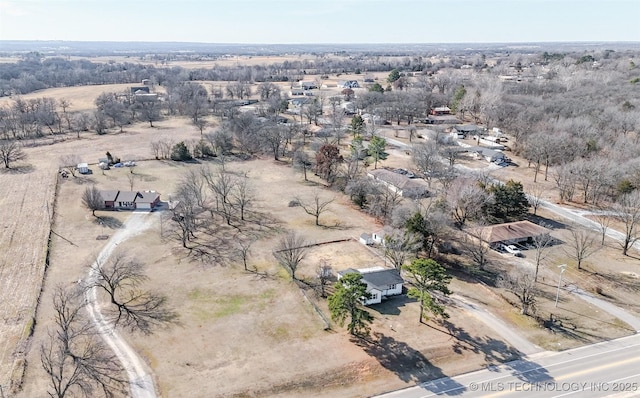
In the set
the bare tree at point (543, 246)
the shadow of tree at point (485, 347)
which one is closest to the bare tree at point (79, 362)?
the shadow of tree at point (485, 347)

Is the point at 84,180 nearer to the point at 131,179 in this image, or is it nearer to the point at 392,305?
the point at 131,179

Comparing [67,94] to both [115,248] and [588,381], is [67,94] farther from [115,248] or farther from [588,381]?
[588,381]

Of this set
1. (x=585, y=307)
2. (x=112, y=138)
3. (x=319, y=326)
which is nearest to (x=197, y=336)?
(x=319, y=326)

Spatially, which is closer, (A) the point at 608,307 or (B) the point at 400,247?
(A) the point at 608,307

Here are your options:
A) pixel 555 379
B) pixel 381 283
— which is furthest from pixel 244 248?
pixel 555 379

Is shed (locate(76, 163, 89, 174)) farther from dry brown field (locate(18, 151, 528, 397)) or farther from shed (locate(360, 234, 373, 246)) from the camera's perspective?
shed (locate(360, 234, 373, 246))

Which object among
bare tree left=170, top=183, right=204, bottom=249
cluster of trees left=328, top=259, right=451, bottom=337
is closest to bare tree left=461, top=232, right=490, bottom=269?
cluster of trees left=328, top=259, right=451, bottom=337
